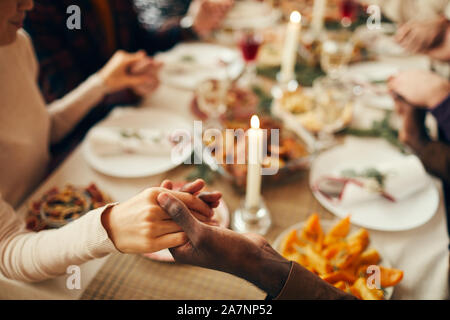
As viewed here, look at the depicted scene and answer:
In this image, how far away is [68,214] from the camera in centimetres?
86

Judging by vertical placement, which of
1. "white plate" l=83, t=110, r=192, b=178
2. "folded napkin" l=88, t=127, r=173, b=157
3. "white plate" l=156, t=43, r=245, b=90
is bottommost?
"white plate" l=83, t=110, r=192, b=178

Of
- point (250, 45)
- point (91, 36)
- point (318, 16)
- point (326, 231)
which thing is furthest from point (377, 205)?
point (91, 36)

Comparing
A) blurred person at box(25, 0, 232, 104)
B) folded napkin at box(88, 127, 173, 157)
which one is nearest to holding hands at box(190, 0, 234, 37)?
blurred person at box(25, 0, 232, 104)

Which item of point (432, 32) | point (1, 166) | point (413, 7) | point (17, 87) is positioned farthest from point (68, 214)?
point (413, 7)

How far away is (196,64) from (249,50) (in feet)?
0.99

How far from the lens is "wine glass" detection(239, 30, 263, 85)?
146 centimetres

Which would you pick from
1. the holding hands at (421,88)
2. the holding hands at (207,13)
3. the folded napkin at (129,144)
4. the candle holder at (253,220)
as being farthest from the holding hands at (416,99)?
the holding hands at (207,13)

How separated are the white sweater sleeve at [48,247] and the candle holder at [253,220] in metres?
0.35

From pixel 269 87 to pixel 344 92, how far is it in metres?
0.40

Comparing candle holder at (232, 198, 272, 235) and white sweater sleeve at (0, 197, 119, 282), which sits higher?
white sweater sleeve at (0, 197, 119, 282)

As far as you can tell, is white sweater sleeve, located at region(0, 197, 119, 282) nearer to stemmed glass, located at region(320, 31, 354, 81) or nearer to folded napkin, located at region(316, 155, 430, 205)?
folded napkin, located at region(316, 155, 430, 205)

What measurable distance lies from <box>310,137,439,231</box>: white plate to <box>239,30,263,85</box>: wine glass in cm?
59

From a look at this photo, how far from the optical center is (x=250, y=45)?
1.47m

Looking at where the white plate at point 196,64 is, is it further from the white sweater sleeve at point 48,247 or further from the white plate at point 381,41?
the white sweater sleeve at point 48,247
